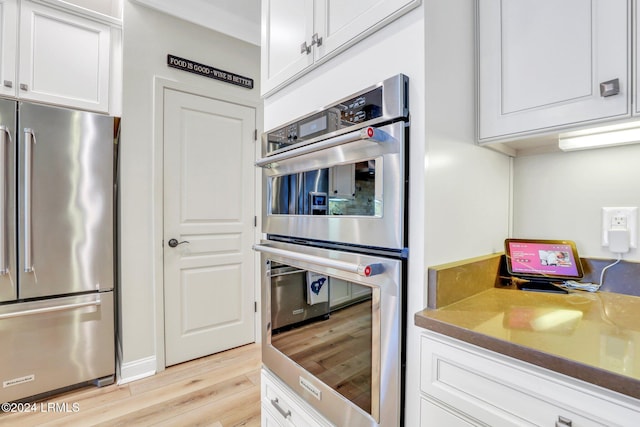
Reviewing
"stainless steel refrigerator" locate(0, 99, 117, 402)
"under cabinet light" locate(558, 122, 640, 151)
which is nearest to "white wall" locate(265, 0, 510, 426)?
"under cabinet light" locate(558, 122, 640, 151)

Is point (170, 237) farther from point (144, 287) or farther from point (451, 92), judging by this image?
point (451, 92)

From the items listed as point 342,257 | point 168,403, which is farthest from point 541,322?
point 168,403

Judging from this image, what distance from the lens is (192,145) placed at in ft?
7.66

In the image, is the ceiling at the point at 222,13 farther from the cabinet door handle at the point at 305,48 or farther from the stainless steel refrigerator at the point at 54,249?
the cabinet door handle at the point at 305,48

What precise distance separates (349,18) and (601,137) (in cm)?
92

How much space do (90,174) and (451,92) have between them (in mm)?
2130

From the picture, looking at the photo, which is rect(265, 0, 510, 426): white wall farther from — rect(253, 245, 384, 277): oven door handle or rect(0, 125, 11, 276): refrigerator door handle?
rect(0, 125, 11, 276): refrigerator door handle

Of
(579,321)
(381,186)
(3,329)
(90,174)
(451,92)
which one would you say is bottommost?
(3,329)

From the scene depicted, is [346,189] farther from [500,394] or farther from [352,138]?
[500,394]

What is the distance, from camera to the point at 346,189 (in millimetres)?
969

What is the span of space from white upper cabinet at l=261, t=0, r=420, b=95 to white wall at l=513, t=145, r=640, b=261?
84 cm

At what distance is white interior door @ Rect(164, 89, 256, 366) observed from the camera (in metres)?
2.25

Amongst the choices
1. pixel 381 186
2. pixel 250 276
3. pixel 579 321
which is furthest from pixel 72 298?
pixel 579 321

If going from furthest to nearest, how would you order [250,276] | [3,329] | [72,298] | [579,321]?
[250,276], [72,298], [3,329], [579,321]
